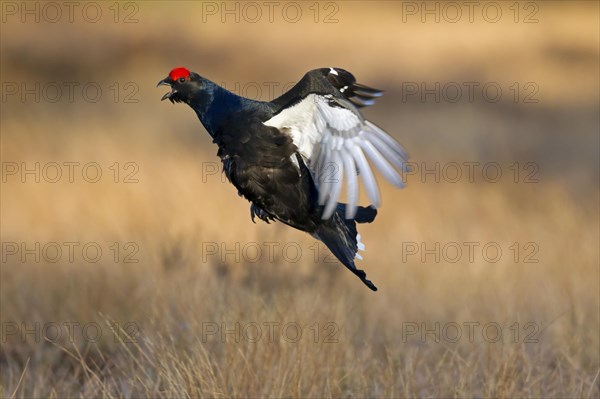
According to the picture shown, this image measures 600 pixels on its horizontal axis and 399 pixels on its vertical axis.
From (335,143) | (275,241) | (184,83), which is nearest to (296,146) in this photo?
(335,143)

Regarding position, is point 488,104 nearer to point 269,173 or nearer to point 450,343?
point 450,343

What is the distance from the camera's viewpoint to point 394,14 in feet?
66.0

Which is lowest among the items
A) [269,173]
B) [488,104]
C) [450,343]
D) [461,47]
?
[450,343]

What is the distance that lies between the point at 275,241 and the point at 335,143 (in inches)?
103

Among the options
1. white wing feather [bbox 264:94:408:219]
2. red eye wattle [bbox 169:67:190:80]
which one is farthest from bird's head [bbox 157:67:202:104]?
white wing feather [bbox 264:94:408:219]

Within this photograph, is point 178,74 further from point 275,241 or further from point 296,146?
point 275,241

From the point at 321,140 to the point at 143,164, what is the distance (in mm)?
5423

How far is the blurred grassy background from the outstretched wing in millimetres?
824

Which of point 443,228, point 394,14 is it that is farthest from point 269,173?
point 394,14

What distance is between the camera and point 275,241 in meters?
5.97

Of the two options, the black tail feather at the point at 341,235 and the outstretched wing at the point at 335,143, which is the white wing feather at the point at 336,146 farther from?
the black tail feather at the point at 341,235

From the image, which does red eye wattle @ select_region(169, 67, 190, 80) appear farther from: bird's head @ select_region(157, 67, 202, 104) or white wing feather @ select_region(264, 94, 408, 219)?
white wing feather @ select_region(264, 94, 408, 219)

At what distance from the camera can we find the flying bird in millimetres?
3332

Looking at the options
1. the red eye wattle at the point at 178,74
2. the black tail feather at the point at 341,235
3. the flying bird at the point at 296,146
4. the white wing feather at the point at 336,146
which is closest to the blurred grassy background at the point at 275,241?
the black tail feather at the point at 341,235
